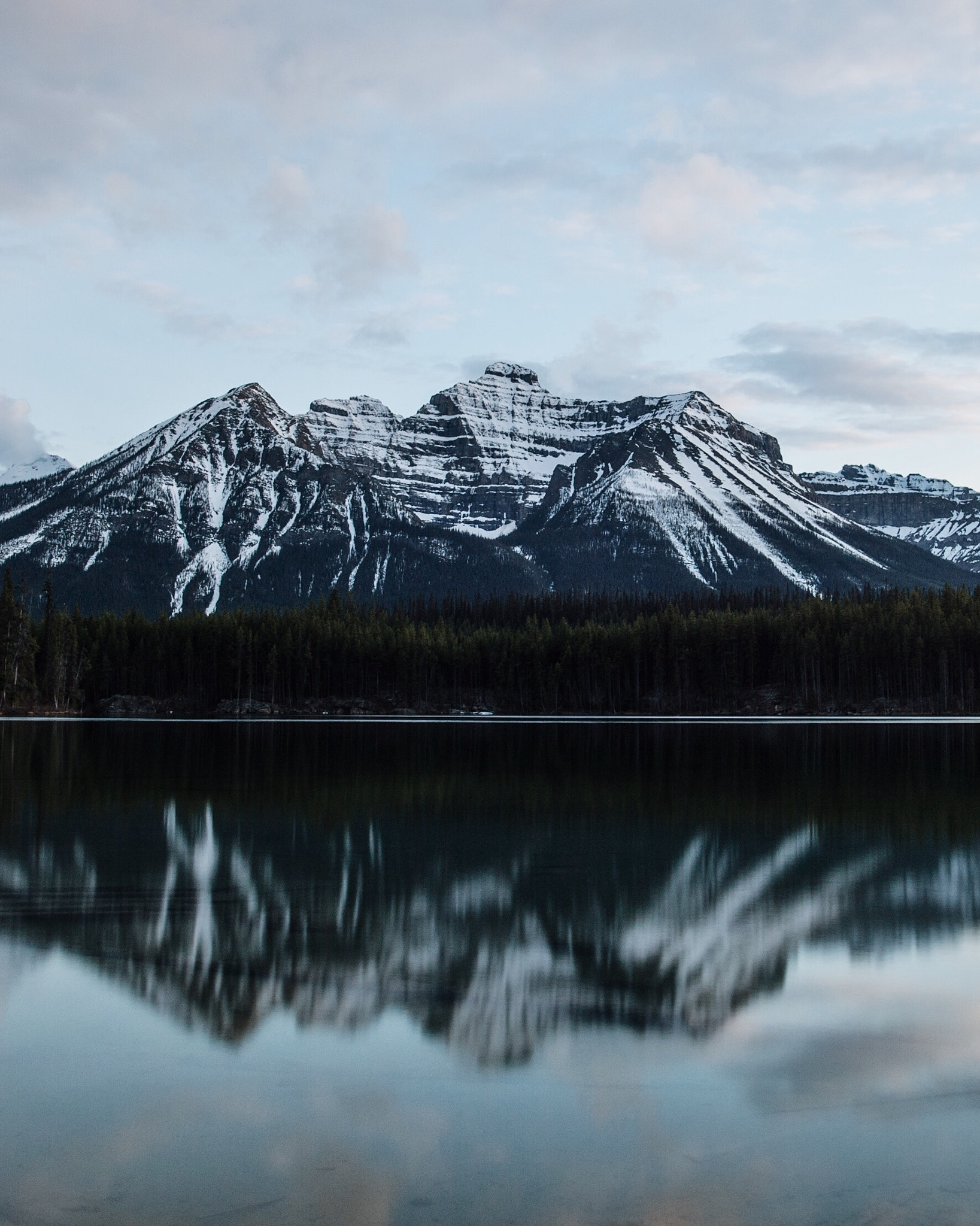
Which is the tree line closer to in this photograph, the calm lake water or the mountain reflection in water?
the mountain reflection in water

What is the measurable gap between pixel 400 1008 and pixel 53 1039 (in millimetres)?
4818

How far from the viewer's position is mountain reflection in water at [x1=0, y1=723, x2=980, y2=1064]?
17.7 meters

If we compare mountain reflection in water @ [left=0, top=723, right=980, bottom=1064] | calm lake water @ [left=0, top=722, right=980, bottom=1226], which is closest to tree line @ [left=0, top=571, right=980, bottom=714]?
mountain reflection in water @ [left=0, top=723, right=980, bottom=1064]

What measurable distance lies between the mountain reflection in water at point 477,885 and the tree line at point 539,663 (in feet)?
308

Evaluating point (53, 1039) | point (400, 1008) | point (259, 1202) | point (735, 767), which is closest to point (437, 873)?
point (400, 1008)

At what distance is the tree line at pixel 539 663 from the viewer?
142875 mm

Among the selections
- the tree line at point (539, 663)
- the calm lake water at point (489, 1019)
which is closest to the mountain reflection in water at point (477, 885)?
the calm lake water at point (489, 1019)

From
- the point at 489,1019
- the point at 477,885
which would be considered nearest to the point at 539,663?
the point at 477,885

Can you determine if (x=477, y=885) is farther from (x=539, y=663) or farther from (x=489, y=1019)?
(x=539, y=663)

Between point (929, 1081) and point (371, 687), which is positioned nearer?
point (929, 1081)

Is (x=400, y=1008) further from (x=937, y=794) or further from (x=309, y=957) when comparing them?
(x=937, y=794)

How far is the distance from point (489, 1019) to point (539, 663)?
14418 centimetres

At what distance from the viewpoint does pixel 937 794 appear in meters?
44.6

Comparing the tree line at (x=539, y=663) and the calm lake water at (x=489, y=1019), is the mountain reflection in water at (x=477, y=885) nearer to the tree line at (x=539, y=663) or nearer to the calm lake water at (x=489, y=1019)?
the calm lake water at (x=489, y=1019)
